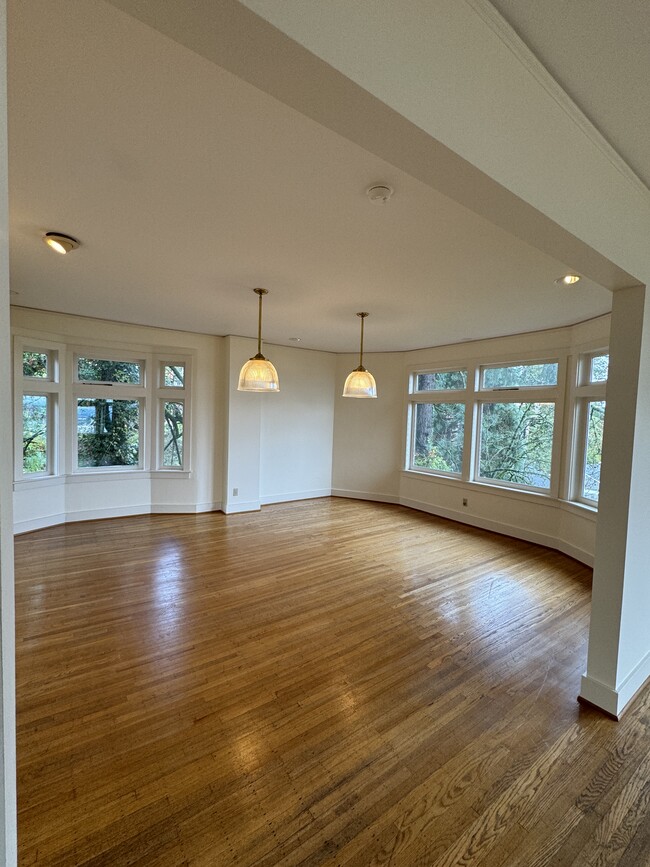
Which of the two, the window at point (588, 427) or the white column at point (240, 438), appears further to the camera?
the white column at point (240, 438)

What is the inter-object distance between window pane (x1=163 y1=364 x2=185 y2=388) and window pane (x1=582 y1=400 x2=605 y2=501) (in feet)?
17.4

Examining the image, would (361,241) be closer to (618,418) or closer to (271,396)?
(618,418)

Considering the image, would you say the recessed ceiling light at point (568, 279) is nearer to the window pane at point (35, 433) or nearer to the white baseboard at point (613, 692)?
the white baseboard at point (613, 692)

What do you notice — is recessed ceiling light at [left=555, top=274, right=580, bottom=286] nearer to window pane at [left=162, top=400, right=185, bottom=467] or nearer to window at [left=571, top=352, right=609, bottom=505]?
Answer: window at [left=571, top=352, right=609, bottom=505]

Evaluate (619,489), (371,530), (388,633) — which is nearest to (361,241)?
(619,489)

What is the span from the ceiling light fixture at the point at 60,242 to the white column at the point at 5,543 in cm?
228

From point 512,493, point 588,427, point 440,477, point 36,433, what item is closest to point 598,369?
point 588,427

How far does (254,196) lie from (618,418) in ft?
7.19

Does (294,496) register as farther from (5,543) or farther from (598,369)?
(5,543)

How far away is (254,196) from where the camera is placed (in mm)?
1865

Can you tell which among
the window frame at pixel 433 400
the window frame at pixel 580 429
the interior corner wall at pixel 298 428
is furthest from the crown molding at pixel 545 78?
the interior corner wall at pixel 298 428

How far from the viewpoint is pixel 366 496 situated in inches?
268

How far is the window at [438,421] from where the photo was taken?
5727mm

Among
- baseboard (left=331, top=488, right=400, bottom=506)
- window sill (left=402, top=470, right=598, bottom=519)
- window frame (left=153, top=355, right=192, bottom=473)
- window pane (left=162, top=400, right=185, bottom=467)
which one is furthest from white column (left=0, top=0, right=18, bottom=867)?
baseboard (left=331, top=488, right=400, bottom=506)
